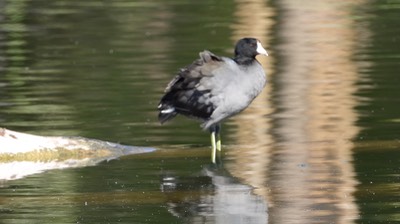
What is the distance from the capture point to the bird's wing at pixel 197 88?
514 inches

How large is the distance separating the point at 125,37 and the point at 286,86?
6.82 meters

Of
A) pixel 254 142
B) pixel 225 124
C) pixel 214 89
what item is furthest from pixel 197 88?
pixel 225 124

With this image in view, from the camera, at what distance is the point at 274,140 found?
13688 mm

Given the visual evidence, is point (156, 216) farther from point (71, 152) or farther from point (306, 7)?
Answer: point (306, 7)

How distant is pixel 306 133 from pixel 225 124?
1212 mm

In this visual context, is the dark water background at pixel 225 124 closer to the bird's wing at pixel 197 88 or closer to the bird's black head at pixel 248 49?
the bird's wing at pixel 197 88

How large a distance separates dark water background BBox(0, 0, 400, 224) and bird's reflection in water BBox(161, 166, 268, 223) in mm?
11

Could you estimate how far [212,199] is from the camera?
10.6 m

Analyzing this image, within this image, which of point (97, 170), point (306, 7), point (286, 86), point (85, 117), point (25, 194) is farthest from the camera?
point (306, 7)

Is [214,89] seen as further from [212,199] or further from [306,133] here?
[212,199]

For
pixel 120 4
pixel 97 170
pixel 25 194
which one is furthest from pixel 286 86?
pixel 120 4

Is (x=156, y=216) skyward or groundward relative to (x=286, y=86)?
skyward

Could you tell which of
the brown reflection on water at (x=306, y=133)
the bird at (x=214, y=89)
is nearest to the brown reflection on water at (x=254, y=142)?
the brown reflection on water at (x=306, y=133)

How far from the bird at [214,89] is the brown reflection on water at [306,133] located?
1.27 ft
